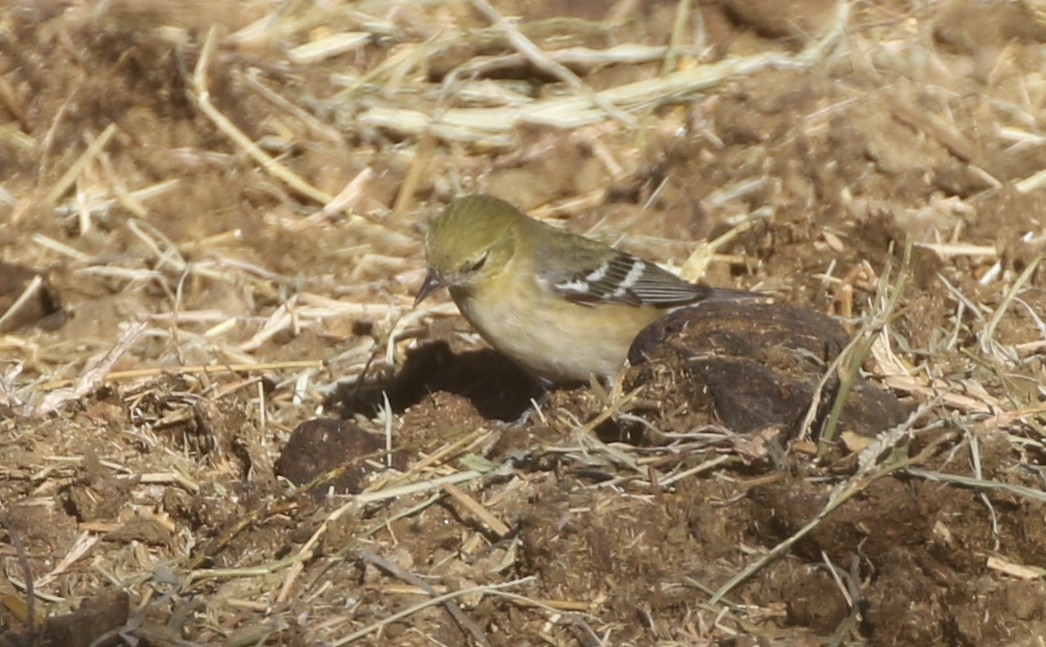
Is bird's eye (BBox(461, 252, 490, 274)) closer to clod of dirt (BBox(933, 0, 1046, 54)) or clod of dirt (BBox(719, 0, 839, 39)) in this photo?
Answer: clod of dirt (BBox(719, 0, 839, 39))

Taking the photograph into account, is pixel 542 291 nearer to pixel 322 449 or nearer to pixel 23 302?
pixel 322 449

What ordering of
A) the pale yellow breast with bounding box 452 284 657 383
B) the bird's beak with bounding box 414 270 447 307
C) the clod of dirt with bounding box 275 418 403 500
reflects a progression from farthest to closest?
1. the pale yellow breast with bounding box 452 284 657 383
2. the bird's beak with bounding box 414 270 447 307
3. the clod of dirt with bounding box 275 418 403 500

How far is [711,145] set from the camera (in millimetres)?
8836

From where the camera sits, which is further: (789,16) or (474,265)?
(789,16)

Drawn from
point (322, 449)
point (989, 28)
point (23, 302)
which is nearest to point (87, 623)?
point (322, 449)

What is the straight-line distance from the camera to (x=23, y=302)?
8.02 meters

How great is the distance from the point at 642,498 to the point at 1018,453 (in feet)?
4.51


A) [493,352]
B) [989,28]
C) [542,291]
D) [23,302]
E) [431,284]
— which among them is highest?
[989,28]

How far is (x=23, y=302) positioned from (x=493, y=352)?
7.95 ft

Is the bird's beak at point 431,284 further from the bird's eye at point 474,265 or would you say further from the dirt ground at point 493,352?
the dirt ground at point 493,352

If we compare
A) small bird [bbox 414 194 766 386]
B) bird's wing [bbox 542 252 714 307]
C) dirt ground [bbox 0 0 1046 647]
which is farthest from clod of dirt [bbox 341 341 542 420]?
bird's wing [bbox 542 252 714 307]

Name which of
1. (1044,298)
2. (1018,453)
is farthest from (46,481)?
(1044,298)

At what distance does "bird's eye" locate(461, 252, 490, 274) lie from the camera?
23.6 feet

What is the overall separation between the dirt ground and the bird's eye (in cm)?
64
